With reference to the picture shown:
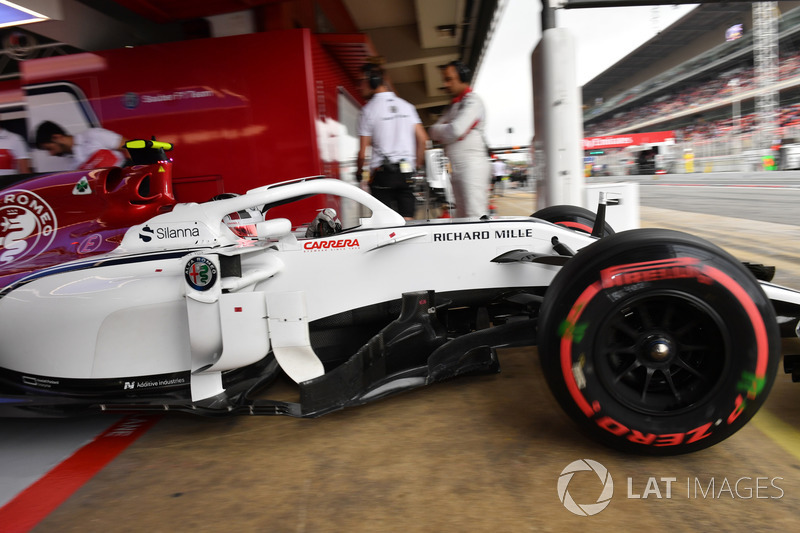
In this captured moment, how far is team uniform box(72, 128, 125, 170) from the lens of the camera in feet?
23.3

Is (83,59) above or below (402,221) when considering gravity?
above

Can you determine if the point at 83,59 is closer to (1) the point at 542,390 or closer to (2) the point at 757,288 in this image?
(1) the point at 542,390

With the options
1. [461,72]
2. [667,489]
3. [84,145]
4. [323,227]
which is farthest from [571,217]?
[84,145]

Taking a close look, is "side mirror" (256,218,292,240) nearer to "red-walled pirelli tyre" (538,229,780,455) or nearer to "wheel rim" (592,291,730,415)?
"red-walled pirelli tyre" (538,229,780,455)

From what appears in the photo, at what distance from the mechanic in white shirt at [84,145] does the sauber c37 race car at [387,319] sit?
4.90 meters

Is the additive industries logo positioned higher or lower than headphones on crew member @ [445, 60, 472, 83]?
lower

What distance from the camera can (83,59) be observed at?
7215mm

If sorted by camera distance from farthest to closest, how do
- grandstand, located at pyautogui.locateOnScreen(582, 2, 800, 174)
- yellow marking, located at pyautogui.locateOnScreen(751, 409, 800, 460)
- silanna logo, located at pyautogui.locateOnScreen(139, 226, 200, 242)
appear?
grandstand, located at pyautogui.locateOnScreen(582, 2, 800, 174), silanna logo, located at pyautogui.locateOnScreen(139, 226, 200, 242), yellow marking, located at pyautogui.locateOnScreen(751, 409, 800, 460)

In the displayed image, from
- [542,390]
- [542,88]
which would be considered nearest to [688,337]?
[542,390]

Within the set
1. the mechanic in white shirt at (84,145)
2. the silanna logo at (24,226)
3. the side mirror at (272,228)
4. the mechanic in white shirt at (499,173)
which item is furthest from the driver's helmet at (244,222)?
the mechanic in white shirt at (499,173)

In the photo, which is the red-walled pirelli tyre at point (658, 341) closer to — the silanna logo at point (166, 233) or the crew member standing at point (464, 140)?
the silanna logo at point (166, 233)

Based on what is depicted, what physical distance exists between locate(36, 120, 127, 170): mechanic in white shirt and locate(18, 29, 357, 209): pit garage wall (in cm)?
15

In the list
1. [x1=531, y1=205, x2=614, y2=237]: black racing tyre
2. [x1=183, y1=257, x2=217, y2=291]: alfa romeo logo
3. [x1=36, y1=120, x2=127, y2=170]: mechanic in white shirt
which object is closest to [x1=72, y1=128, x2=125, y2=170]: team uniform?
[x1=36, y1=120, x2=127, y2=170]: mechanic in white shirt

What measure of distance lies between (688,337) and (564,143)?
4422 mm
